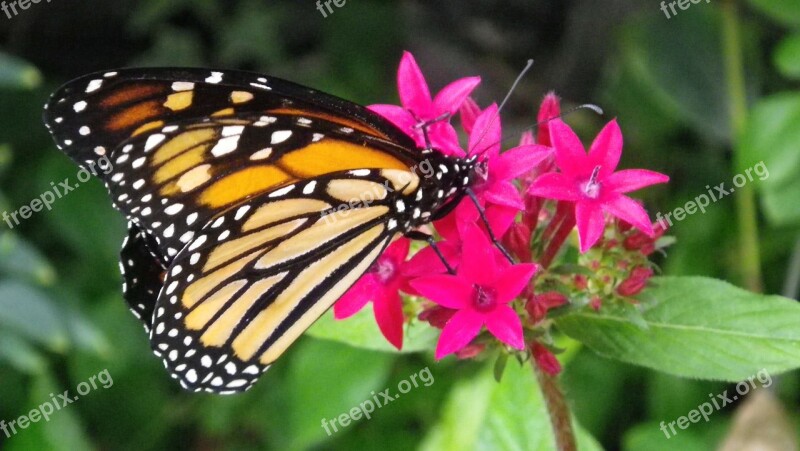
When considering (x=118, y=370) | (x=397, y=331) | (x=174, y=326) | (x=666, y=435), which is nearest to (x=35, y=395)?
(x=118, y=370)

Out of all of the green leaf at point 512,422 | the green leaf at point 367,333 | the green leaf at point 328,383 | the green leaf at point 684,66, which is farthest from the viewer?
the green leaf at point 684,66

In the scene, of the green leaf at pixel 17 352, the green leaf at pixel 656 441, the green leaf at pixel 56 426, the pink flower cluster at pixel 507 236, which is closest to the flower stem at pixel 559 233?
the pink flower cluster at pixel 507 236

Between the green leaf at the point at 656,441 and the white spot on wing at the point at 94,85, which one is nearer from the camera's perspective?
the white spot on wing at the point at 94,85

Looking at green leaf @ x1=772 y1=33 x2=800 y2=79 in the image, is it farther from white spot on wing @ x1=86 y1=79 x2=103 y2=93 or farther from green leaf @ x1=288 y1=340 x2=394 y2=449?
white spot on wing @ x1=86 y1=79 x2=103 y2=93

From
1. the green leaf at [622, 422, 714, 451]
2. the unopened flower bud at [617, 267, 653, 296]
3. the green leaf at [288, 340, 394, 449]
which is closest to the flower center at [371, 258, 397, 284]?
the unopened flower bud at [617, 267, 653, 296]

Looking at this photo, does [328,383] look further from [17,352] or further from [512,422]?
[17,352]

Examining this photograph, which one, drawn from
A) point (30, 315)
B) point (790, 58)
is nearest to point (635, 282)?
point (790, 58)

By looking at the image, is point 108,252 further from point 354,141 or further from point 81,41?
point 354,141

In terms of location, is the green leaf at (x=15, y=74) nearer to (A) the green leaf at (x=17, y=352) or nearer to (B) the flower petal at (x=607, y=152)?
(A) the green leaf at (x=17, y=352)
